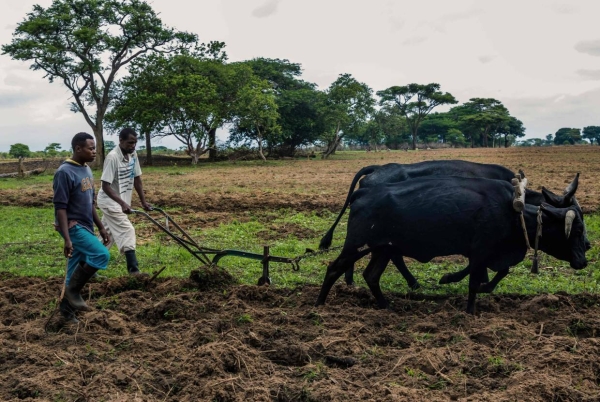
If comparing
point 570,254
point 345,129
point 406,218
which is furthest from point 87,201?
point 345,129

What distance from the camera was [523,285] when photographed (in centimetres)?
782

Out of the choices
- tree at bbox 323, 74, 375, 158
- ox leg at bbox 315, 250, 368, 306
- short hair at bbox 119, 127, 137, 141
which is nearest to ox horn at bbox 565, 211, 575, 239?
ox leg at bbox 315, 250, 368, 306

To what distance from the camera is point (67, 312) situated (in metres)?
6.24

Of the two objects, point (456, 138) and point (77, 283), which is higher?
point (456, 138)

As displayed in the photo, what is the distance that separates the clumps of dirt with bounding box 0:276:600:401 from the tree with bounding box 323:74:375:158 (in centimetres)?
4197

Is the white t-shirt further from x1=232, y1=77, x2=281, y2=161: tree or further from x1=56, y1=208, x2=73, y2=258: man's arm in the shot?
x1=232, y1=77, x2=281, y2=161: tree

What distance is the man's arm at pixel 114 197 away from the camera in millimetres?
7867

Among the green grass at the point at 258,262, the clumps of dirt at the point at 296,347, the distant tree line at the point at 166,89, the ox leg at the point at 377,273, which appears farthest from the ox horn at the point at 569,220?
the distant tree line at the point at 166,89

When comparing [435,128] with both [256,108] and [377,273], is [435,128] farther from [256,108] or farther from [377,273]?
[377,273]

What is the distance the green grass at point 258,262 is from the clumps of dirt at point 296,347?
76 centimetres

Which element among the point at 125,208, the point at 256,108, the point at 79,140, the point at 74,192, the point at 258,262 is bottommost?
the point at 258,262

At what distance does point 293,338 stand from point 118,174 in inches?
155

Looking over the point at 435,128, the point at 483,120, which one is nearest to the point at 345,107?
the point at 483,120

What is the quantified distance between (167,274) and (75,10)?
31123 mm
